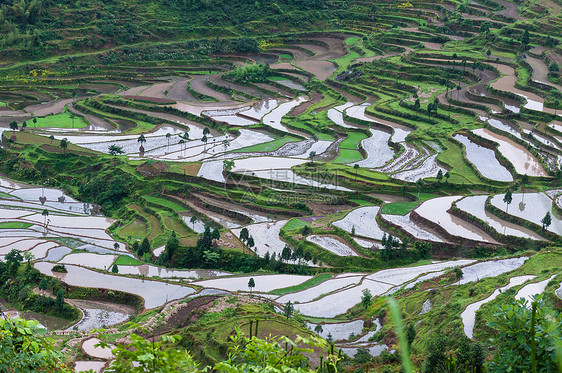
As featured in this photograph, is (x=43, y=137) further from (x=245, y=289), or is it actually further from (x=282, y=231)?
(x=245, y=289)

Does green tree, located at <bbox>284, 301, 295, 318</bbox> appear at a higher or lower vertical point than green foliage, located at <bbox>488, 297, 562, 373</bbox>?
lower

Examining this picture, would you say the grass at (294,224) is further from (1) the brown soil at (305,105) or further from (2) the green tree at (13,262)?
(1) the brown soil at (305,105)

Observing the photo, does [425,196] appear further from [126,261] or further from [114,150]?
[114,150]

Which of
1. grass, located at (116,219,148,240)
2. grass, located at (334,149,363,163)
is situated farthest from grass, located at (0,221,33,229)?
grass, located at (334,149,363,163)

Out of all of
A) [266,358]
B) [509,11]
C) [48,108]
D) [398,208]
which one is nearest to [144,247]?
[398,208]

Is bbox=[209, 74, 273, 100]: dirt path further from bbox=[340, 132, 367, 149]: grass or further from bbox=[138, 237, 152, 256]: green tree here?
bbox=[138, 237, 152, 256]: green tree

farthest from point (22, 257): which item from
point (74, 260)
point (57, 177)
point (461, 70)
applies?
point (461, 70)
